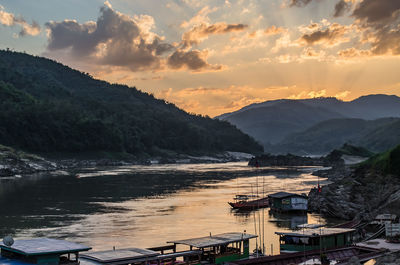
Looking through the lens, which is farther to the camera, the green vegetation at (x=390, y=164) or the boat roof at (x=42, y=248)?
the green vegetation at (x=390, y=164)

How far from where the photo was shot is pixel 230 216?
68375 mm

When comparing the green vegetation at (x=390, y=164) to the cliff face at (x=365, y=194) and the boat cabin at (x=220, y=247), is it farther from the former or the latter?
the boat cabin at (x=220, y=247)

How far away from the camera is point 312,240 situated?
137ft

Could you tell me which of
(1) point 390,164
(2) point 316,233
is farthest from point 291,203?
(2) point 316,233

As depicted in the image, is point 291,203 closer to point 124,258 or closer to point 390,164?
point 390,164

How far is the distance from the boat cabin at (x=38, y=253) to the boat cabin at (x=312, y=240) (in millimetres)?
19995

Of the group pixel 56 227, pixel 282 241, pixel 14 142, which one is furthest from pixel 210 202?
pixel 14 142

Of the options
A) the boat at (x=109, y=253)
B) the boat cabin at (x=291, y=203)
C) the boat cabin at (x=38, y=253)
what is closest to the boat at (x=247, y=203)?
the boat cabin at (x=291, y=203)

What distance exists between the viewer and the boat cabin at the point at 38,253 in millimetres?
27562

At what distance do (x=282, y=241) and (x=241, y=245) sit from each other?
24.2 feet

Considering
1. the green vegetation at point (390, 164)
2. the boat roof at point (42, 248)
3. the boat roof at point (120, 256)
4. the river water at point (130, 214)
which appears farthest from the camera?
the green vegetation at point (390, 164)

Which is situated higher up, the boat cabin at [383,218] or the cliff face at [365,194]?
the cliff face at [365,194]

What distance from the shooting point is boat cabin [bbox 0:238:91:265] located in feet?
90.4

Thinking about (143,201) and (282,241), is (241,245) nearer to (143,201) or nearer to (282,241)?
(282,241)
